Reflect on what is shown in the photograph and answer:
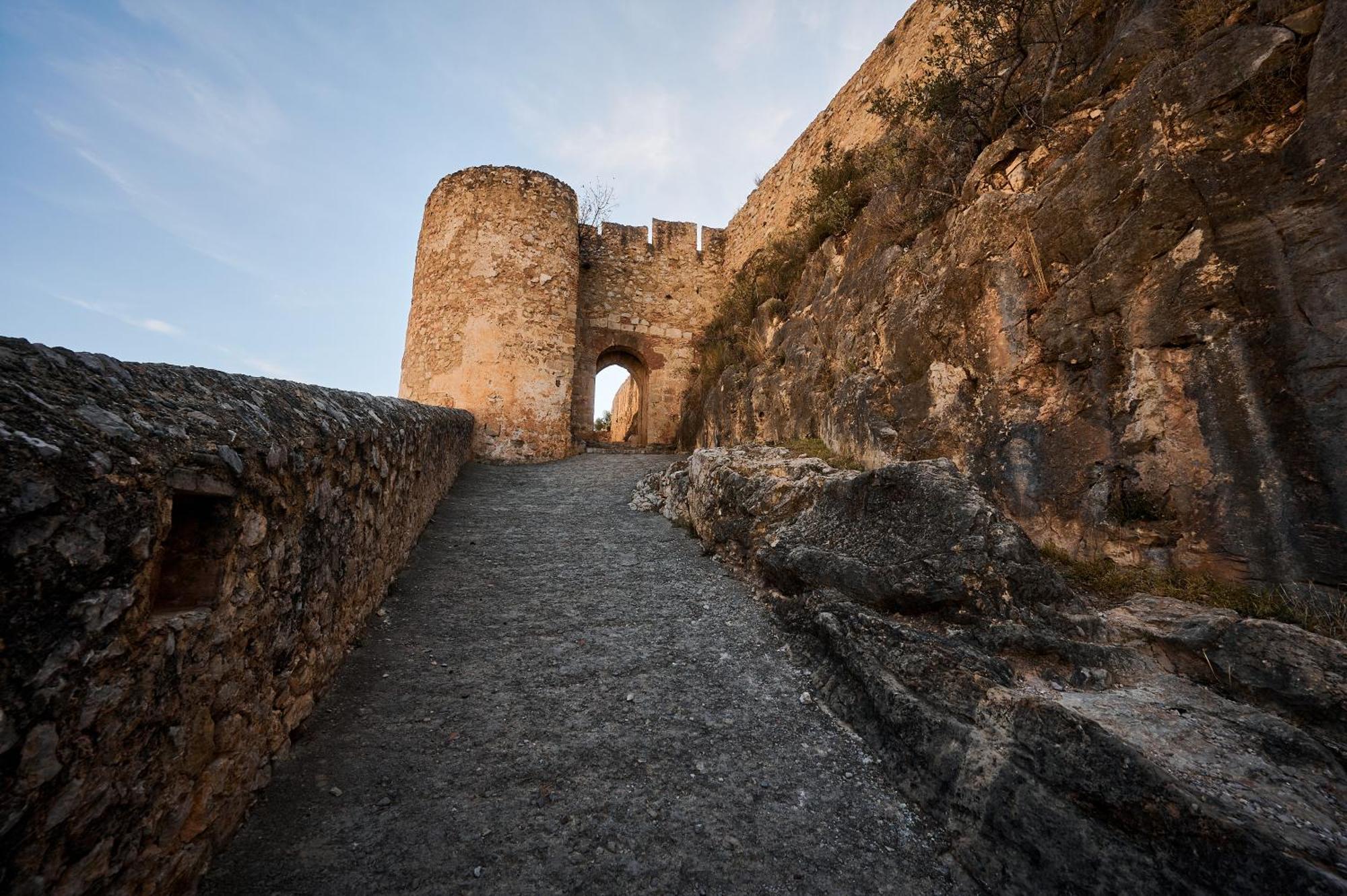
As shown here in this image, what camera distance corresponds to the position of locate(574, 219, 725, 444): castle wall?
40.4 ft

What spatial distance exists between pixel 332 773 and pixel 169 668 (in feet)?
2.98

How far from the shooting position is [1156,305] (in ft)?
9.98

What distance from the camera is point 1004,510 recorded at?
360cm

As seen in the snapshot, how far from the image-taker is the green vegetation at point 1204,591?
2.26m

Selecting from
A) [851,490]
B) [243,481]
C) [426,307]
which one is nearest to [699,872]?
[243,481]

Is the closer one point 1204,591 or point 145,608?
point 145,608

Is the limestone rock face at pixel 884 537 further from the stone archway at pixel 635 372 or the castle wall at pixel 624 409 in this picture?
the castle wall at pixel 624 409

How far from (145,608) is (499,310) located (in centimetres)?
935

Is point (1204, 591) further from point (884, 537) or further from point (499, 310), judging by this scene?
point (499, 310)

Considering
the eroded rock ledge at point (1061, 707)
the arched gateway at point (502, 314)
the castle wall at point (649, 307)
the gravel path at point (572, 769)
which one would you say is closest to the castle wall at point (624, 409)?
the castle wall at point (649, 307)

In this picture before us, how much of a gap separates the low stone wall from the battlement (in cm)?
1118

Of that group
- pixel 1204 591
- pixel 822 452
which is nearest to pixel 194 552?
pixel 1204 591

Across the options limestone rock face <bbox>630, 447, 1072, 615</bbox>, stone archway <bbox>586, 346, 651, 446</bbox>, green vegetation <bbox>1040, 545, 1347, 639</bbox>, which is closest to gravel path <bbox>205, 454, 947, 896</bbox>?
limestone rock face <bbox>630, 447, 1072, 615</bbox>

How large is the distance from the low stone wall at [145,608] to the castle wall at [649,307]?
9715 millimetres
